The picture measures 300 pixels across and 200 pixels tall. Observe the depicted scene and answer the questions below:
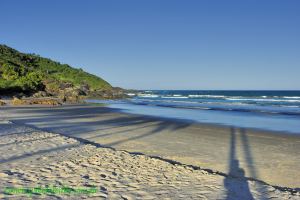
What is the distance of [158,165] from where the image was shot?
28.8ft

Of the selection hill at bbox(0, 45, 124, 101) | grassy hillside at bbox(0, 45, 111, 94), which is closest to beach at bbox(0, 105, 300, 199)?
hill at bbox(0, 45, 124, 101)

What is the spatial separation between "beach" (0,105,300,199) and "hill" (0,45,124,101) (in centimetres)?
4202

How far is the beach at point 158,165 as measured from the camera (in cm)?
673

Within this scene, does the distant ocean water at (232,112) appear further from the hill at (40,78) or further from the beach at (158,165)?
the hill at (40,78)

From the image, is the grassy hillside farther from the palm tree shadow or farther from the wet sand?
the palm tree shadow

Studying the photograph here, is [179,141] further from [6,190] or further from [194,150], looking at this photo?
[6,190]

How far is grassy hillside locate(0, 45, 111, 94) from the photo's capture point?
55481 millimetres

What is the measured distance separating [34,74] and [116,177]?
61893 mm

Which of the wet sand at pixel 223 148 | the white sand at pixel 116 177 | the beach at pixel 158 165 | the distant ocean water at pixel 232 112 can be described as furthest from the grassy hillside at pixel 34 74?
the white sand at pixel 116 177

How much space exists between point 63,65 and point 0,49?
16.0 metres

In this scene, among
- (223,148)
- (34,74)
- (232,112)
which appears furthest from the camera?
(34,74)

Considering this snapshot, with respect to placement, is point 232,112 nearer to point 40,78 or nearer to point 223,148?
point 223,148

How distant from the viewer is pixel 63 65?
4035 inches

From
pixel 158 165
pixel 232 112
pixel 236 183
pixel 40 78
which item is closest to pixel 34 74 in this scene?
pixel 40 78
